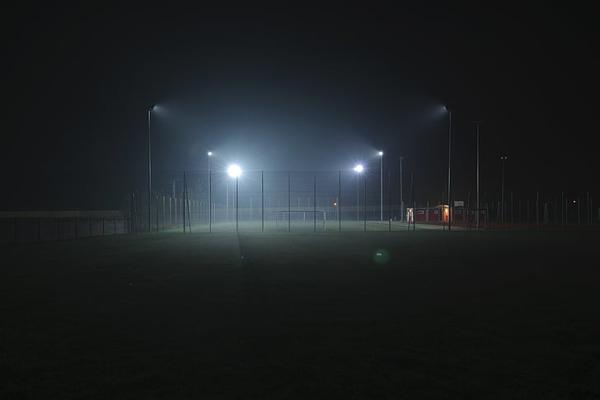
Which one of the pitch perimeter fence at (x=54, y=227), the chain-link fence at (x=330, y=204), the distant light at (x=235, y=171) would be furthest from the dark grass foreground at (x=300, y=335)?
the chain-link fence at (x=330, y=204)

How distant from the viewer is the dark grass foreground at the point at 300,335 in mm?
4781

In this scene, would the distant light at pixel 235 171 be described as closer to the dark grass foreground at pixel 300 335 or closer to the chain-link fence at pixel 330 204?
the chain-link fence at pixel 330 204

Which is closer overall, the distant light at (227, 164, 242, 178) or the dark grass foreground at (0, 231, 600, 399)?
the dark grass foreground at (0, 231, 600, 399)

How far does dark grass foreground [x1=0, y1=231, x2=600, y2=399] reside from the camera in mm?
4781

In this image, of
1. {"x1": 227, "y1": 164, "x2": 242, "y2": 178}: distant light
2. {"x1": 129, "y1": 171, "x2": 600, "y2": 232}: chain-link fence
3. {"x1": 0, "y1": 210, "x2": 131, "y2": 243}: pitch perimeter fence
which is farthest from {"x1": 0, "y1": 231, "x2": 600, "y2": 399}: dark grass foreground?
{"x1": 129, "y1": 171, "x2": 600, "y2": 232}: chain-link fence

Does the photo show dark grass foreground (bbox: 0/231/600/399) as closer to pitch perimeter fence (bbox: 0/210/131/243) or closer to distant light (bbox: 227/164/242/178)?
pitch perimeter fence (bbox: 0/210/131/243)

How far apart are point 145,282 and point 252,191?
55.3 m

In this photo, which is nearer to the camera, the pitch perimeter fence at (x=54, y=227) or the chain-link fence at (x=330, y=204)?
the pitch perimeter fence at (x=54, y=227)

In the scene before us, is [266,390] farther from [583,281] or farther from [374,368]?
[583,281]

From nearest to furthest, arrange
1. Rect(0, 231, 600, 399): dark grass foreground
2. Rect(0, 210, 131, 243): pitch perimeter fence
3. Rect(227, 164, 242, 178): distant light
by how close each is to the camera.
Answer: Rect(0, 231, 600, 399): dark grass foreground → Rect(0, 210, 131, 243): pitch perimeter fence → Rect(227, 164, 242, 178): distant light

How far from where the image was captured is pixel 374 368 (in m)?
5.23

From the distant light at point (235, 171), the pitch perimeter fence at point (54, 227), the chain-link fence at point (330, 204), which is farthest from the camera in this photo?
the chain-link fence at point (330, 204)

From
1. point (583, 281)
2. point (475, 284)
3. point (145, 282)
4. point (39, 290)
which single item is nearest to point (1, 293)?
point (39, 290)

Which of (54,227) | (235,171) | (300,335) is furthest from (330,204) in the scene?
(300,335)
